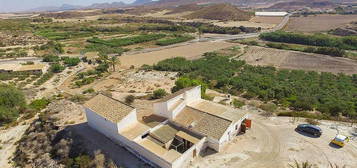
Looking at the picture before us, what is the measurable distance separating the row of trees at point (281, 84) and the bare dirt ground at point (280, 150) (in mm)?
7257

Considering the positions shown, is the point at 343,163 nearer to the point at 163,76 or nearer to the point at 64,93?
the point at 163,76

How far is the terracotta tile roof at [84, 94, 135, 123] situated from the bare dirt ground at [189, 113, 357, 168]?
816cm

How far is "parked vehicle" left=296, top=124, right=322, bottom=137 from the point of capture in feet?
74.2

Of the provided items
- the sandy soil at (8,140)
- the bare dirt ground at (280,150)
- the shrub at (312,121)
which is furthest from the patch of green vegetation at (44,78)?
the shrub at (312,121)

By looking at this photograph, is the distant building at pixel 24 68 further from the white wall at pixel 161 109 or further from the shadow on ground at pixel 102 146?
the white wall at pixel 161 109

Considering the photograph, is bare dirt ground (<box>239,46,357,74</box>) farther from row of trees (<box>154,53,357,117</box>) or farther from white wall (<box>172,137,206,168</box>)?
white wall (<box>172,137,206,168</box>)

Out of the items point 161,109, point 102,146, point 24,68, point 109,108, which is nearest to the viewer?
point 102,146

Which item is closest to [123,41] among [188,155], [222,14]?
[188,155]

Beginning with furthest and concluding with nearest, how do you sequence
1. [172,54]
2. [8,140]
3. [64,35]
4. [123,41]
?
1. [64,35]
2. [123,41]
3. [172,54]
4. [8,140]

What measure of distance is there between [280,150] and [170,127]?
10315 mm

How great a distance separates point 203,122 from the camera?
2250 cm

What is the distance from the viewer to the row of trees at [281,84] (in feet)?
103

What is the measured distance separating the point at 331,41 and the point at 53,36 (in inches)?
4080

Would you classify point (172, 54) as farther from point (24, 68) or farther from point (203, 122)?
point (203, 122)
